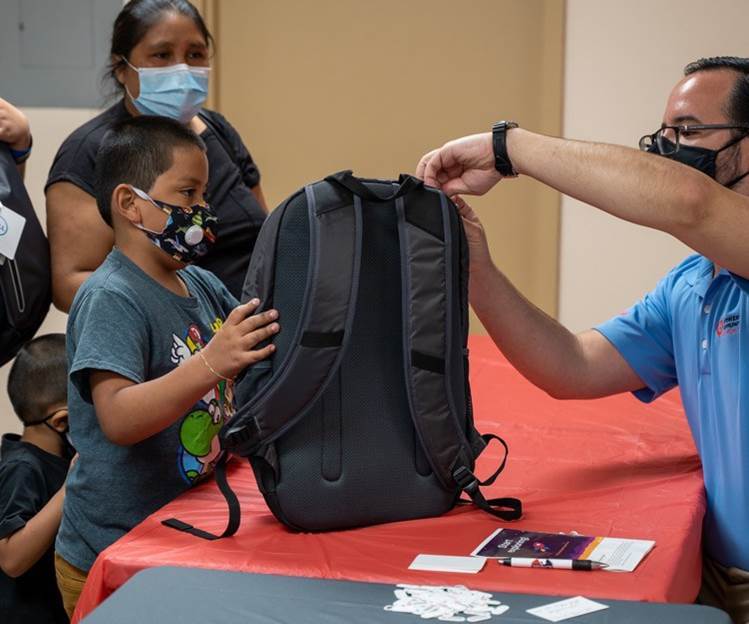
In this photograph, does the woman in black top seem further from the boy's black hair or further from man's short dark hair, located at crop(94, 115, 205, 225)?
man's short dark hair, located at crop(94, 115, 205, 225)

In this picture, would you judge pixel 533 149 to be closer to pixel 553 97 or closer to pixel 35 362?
pixel 35 362

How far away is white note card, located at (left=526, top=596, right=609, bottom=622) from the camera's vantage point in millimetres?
1201

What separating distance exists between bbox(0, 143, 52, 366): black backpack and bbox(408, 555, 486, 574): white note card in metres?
1.19

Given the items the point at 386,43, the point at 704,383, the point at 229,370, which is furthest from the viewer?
the point at 386,43

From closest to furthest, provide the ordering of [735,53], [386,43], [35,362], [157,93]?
[35,362]
[157,93]
[735,53]
[386,43]

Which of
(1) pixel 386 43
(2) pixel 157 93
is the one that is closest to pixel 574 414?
(2) pixel 157 93

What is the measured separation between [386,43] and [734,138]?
2.86 metres

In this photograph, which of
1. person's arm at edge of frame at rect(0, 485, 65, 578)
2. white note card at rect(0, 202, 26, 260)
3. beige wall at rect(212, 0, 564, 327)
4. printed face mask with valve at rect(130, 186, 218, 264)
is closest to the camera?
A: printed face mask with valve at rect(130, 186, 218, 264)

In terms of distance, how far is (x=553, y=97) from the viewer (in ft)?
14.4

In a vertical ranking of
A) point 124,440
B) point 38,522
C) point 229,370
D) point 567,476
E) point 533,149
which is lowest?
point 38,522

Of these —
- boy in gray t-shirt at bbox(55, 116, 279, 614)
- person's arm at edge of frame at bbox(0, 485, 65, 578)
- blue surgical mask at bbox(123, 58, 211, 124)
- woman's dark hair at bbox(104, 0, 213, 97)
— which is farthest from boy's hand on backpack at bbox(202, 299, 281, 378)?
woman's dark hair at bbox(104, 0, 213, 97)

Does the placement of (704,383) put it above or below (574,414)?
above

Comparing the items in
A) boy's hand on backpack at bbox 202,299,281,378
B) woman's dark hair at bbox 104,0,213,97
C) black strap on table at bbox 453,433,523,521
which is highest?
woman's dark hair at bbox 104,0,213,97

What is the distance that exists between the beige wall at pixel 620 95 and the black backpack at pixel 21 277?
2.69 meters
